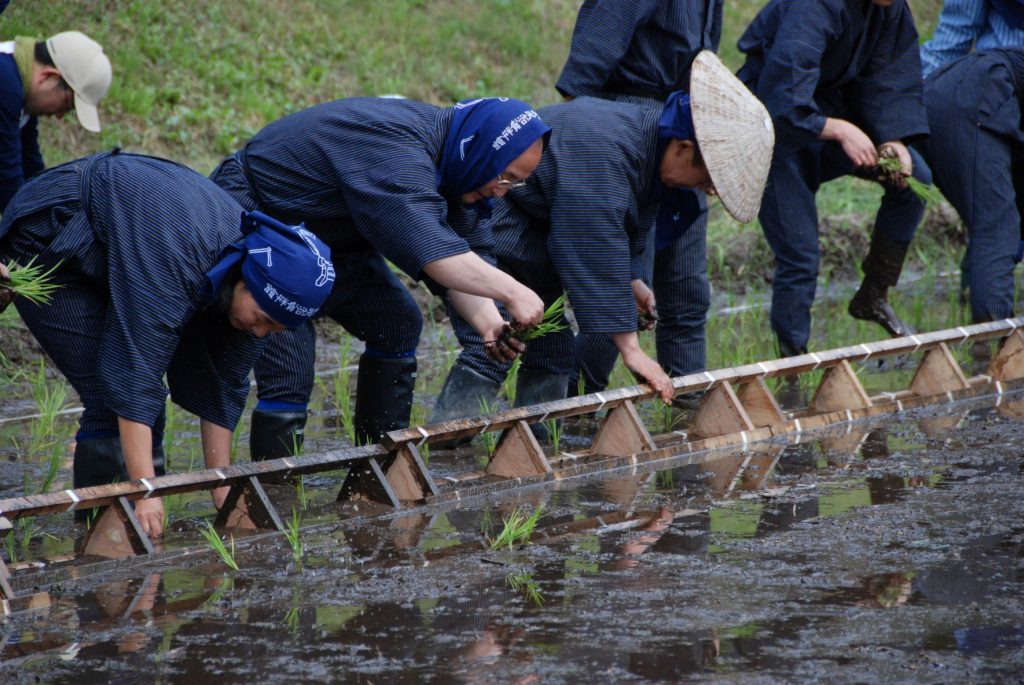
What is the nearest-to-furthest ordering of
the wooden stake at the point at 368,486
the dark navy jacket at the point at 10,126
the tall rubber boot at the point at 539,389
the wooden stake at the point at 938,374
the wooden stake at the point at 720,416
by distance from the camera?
the wooden stake at the point at 368,486 < the dark navy jacket at the point at 10,126 < the wooden stake at the point at 720,416 < the tall rubber boot at the point at 539,389 < the wooden stake at the point at 938,374

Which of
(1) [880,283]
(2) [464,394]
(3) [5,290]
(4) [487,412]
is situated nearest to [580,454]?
(4) [487,412]

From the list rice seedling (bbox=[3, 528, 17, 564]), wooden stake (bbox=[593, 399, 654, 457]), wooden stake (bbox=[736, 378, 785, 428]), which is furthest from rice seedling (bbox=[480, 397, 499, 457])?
rice seedling (bbox=[3, 528, 17, 564])

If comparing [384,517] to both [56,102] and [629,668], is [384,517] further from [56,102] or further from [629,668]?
[56,102]

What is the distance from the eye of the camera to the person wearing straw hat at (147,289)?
3.44 meters

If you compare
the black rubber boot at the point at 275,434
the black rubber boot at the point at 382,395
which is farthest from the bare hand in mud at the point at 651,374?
the black rubber boot at the point at 275,434

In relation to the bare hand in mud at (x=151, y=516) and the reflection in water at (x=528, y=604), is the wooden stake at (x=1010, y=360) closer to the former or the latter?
the reflection in water at (x=528, y=604)

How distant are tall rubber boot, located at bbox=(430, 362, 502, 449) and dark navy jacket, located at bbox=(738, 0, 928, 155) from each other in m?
1.91

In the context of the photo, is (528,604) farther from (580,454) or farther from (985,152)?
(985,152)

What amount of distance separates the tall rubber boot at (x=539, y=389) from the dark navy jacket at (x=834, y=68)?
164cm

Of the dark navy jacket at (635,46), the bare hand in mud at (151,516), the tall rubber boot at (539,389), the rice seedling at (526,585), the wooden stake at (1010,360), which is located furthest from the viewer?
the wooden stake at (1010,360)

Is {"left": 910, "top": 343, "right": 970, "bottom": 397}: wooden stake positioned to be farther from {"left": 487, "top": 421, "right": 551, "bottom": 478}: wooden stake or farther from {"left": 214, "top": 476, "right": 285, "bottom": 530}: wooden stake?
{"left": 214, "top": 476, "right": 285, "bottom": 530}: wooden stake

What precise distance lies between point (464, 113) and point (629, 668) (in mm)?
2003

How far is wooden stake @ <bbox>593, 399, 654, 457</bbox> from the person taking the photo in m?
4.82

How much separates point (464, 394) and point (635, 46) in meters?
1.68
